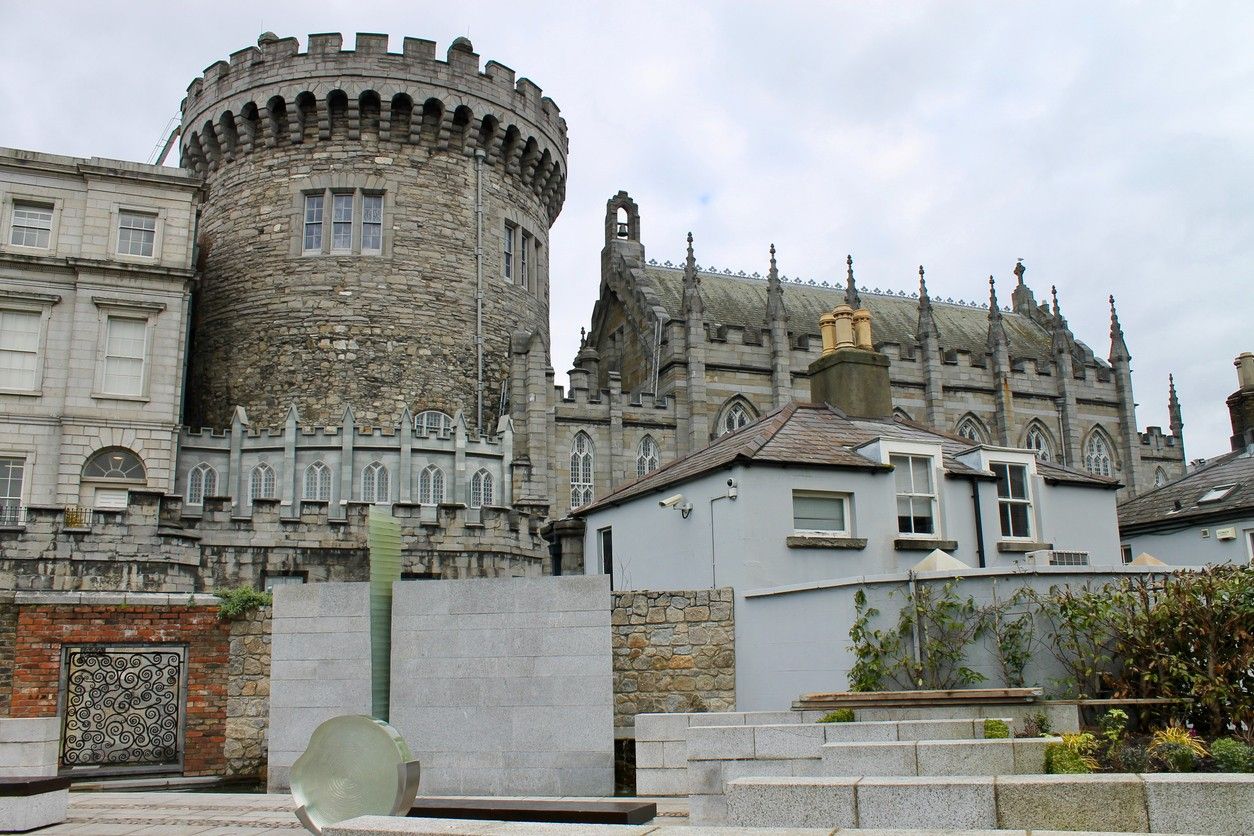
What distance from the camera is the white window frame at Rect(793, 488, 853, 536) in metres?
18.1

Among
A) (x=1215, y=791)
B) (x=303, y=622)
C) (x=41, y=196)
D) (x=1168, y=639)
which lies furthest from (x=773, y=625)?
(x=41, y=196)

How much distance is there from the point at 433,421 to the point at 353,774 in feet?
84.0

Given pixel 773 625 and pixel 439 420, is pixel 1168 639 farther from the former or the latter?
pixel 439 420

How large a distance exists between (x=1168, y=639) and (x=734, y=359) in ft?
90.2

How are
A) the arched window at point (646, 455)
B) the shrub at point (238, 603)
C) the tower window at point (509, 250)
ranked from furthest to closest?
1. the tower window at point (509, 250)
2. the arched window at point (646, 455)
3. the shrub at point (238, 603)

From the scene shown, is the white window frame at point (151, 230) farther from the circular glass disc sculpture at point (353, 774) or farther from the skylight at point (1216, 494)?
the skylight at point (1216, 494)

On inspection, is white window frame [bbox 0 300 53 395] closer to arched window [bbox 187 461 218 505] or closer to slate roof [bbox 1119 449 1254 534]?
arched window [bbox 187 461 218 505]

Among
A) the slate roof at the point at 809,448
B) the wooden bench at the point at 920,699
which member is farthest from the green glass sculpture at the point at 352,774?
the slate roof at the point at 809,448

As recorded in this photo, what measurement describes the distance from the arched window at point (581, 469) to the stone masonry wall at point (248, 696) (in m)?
19.1

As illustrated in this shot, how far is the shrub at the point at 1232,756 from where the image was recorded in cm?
912

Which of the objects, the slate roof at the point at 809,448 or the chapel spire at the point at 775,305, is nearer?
the slate roof at the point at 809,448

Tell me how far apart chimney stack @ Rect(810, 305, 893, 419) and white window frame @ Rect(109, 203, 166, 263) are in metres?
18.2

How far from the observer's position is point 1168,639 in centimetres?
1224

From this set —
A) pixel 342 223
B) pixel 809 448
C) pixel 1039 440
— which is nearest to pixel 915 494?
pixel 809 448
